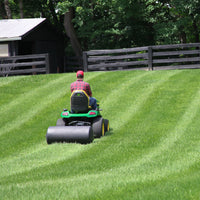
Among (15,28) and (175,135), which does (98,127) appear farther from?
(15,28)

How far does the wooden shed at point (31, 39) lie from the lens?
2671cm

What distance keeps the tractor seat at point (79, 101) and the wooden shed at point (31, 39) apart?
16.3 meters

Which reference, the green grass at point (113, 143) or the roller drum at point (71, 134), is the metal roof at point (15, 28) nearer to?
the green grass at point (113, 143)

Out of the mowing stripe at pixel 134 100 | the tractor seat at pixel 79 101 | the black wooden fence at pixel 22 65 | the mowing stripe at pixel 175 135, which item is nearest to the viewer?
the mowing stripe at pixel 175 135

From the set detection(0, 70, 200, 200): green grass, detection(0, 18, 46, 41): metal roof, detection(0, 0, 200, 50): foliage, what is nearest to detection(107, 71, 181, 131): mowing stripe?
detection(0, 70, 200, 200): green grass

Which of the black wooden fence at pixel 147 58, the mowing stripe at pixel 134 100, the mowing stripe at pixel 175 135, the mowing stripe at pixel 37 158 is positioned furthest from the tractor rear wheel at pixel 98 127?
the black wooden fence at pixel 147 58

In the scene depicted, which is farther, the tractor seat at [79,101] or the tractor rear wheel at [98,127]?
the tractor rear wheel at [98,127]

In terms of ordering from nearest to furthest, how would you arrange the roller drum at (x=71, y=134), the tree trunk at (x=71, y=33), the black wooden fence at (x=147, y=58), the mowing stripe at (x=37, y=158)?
the mowing stripe at (x=37, y=158)
the roller drum at (x=71, y=134)
the black wooden fence at (x=147, y=58)
the tree trunk at (x=71, y=33)

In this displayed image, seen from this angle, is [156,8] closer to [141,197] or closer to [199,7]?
[199,7]

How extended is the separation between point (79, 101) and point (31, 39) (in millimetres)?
18854

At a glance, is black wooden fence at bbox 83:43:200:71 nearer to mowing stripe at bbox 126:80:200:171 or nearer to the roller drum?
mowing stripe at bbox 126:80:200:171

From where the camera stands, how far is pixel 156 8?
98.4 feet

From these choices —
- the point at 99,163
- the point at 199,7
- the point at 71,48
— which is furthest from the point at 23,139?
the point at 71,48

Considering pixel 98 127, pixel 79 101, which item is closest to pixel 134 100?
pixel 98 127
